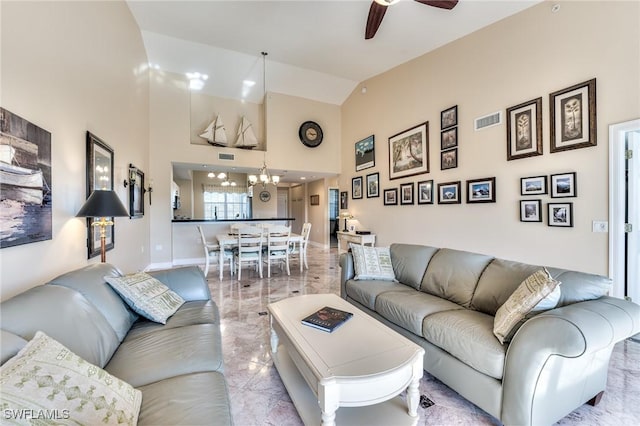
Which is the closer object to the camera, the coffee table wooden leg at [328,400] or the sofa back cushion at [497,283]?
the coffee table wooden leg at [328,400]

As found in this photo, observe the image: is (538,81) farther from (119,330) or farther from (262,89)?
(262,89)

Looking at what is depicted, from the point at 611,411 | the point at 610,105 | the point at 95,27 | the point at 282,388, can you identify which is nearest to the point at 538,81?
Result: the point at 610,105

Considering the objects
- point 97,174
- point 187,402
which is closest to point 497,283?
point 187,402

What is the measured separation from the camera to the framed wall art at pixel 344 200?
7184 millimetres

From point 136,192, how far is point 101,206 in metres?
2.45

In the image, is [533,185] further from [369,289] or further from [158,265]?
[158,265]

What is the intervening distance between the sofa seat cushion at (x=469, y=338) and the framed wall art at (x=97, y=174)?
3106 mm

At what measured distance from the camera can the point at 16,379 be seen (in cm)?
79

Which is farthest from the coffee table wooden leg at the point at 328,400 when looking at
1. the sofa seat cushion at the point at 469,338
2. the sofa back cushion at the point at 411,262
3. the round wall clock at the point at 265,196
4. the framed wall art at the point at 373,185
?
the round wall clock at the point at 265,196

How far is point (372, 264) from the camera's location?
292cm

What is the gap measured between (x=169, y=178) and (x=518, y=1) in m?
6.32

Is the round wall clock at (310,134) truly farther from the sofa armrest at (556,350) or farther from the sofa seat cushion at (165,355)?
the sofa armrest at (556,350)

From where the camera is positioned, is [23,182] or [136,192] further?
[136,192]

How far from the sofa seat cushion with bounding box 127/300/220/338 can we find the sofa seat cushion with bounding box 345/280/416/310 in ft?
4.41
